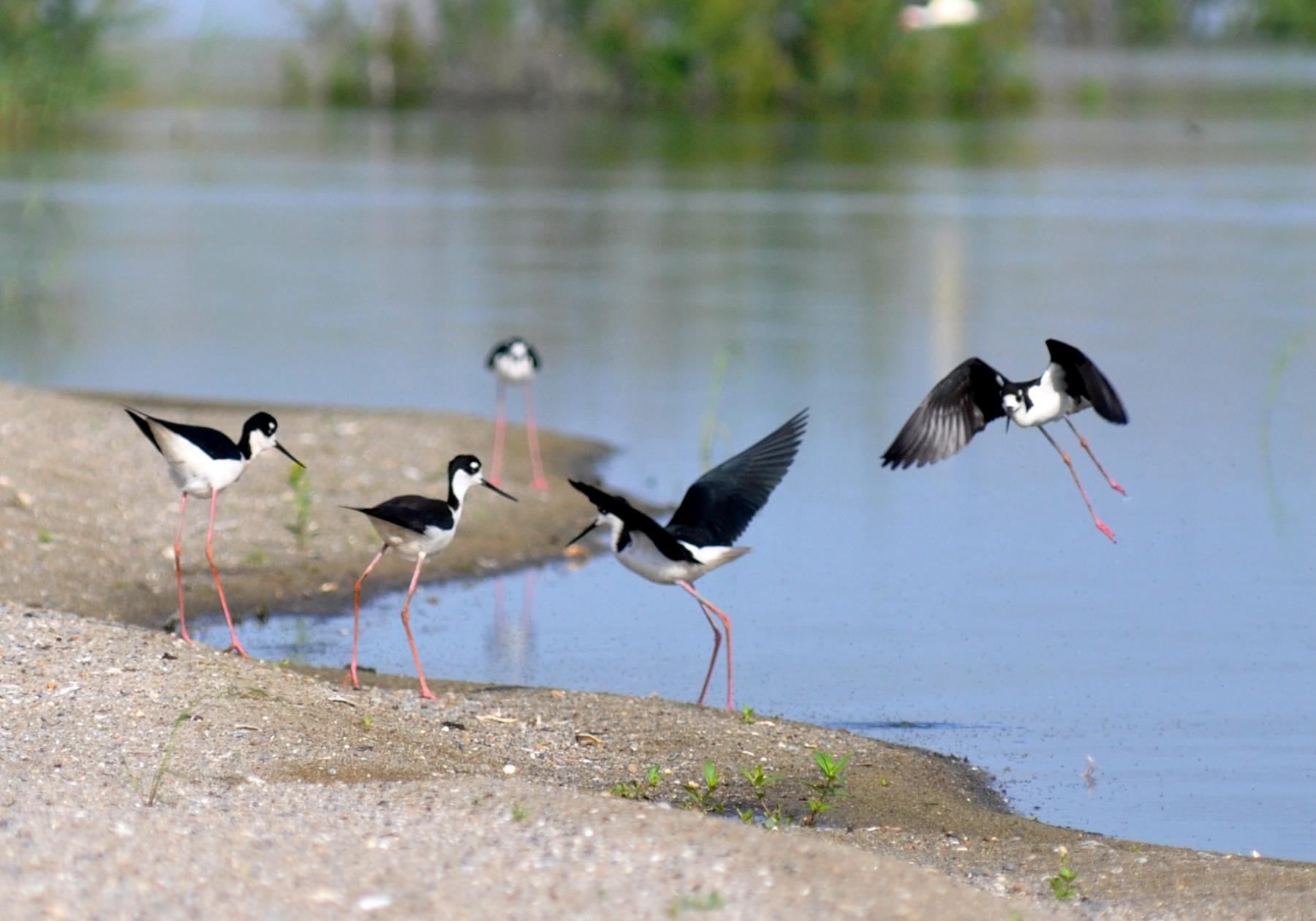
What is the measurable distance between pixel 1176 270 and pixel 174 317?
1119cm

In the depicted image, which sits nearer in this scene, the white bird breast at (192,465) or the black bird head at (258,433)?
the white bird breast at (192,465)

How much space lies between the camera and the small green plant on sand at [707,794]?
6.34 meters

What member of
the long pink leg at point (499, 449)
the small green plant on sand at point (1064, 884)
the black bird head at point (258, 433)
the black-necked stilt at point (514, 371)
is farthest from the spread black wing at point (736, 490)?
the black-necked stilt at point (514, 371)

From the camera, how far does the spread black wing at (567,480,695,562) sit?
22.8 ft

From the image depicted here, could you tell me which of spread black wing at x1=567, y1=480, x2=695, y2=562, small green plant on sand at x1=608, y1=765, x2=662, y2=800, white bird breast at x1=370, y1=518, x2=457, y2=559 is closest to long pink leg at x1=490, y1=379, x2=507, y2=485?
white bird breast at x1=370, y1=518, x2=457, y2=559

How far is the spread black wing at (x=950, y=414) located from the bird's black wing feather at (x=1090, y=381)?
1.06 feet

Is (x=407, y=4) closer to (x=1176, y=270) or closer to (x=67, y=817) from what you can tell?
(x=1176, y=270)

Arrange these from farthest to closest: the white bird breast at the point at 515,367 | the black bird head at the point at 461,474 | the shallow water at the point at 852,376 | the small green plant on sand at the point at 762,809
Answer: the white bird breast at the point at 515,367, the shallow water at the point at 852,376, the black bird head at the point at 461,474, the small green plant on sand at the point at 762,809

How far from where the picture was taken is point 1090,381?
7.36 metres

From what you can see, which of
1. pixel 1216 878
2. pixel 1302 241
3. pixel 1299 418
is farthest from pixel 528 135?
pixel 1216 878

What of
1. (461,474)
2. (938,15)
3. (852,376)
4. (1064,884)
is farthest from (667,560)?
(938,15)

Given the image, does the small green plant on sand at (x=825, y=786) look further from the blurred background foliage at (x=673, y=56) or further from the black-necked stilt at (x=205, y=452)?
the blurred background foliage at (x=673, y=56)

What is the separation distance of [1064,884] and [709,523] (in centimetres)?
241

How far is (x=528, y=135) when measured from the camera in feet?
162
